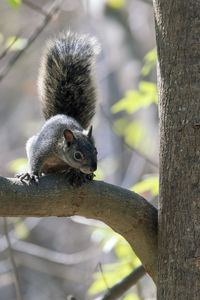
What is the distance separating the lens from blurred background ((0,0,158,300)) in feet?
17.1

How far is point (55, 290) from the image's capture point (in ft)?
26.5

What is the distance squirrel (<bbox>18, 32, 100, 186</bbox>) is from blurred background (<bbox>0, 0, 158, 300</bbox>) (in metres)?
0.51

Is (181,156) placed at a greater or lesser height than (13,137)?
lesser

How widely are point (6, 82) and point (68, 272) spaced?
3.21m

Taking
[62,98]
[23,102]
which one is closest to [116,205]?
[62,98]

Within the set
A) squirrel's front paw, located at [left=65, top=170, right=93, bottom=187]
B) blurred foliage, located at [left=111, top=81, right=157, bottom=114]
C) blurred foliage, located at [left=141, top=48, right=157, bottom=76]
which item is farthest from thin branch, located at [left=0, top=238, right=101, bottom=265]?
squirrel's front paw, located at [left=65, top=170, right=93, bottom=187]

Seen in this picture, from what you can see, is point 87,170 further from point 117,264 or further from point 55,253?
point 55,253

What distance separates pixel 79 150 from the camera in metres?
2.98

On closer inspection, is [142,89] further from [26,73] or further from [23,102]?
[23,102]

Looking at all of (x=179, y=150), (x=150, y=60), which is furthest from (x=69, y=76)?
(x=179, y=150)

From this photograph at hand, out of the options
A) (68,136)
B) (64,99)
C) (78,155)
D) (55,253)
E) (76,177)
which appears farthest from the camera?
(55,253)

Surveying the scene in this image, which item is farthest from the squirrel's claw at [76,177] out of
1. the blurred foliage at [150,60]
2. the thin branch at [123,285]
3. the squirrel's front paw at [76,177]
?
the blurred foliage at [150,60]

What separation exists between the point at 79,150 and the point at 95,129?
4.95 metres

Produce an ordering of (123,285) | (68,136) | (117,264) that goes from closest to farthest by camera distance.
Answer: (123,285) → (68,136) → (117,264)
